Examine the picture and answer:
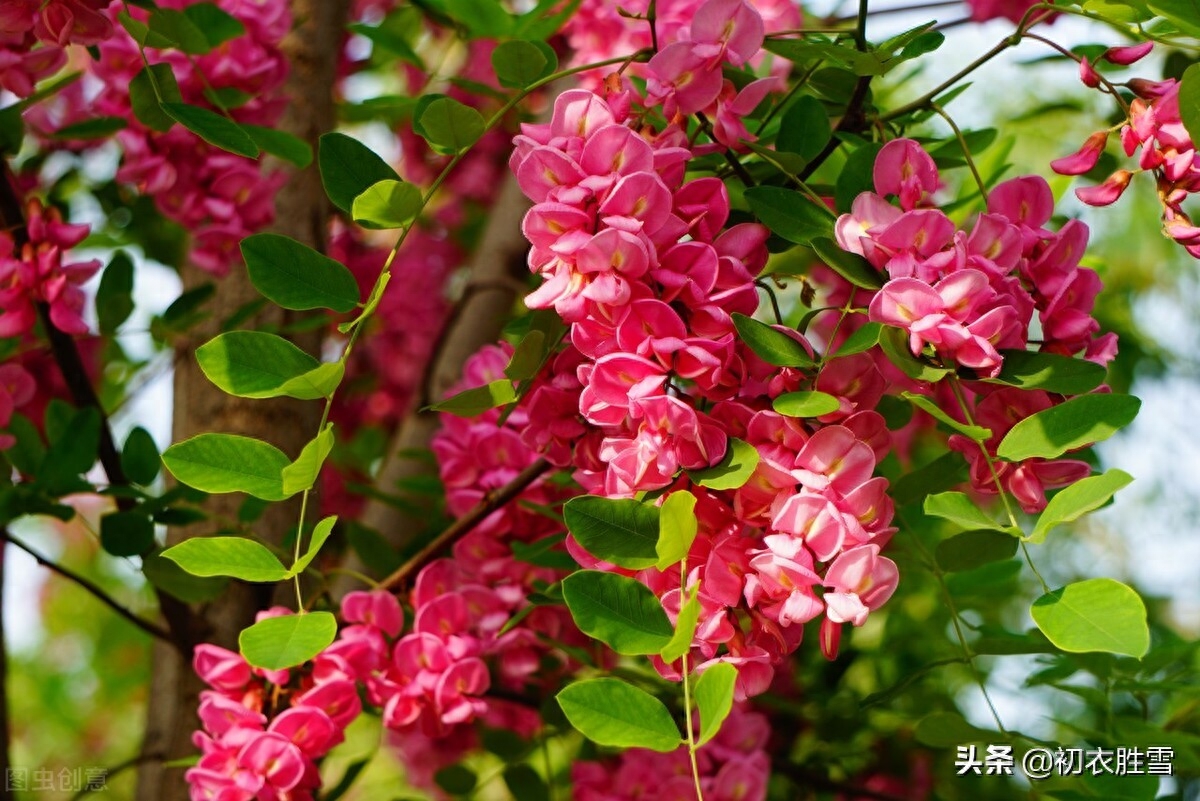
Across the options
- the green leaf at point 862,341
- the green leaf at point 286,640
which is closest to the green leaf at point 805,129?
the green leaf at point 862,341

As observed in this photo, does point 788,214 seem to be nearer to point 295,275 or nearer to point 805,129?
point 805,129

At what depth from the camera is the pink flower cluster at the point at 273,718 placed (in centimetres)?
72

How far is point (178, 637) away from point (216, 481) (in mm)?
343

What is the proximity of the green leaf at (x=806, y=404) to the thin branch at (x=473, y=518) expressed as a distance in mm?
228

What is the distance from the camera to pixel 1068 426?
57cm

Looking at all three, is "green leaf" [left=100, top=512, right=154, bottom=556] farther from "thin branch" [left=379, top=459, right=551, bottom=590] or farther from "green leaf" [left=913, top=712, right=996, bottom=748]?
"green leaf" [left=913, top=712, right=996, bottom=748]

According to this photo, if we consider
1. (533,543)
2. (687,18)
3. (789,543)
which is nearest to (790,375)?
(789,543)

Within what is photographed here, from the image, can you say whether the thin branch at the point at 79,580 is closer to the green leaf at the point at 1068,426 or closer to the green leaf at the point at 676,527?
the green leaf at the point at 676,527

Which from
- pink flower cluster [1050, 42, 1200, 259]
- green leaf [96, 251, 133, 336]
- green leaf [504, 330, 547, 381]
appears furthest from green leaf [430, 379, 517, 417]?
green leaf [96, 251, 133, 336]

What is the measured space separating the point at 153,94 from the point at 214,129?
4.7 inches

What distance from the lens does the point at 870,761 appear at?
1302mm

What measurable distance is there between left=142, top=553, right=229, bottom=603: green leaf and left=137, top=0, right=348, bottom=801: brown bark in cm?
11

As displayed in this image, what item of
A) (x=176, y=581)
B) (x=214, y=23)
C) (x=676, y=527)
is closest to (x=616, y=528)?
(x=676, y=527)

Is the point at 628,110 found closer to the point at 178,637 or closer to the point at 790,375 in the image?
the point at 790,375
